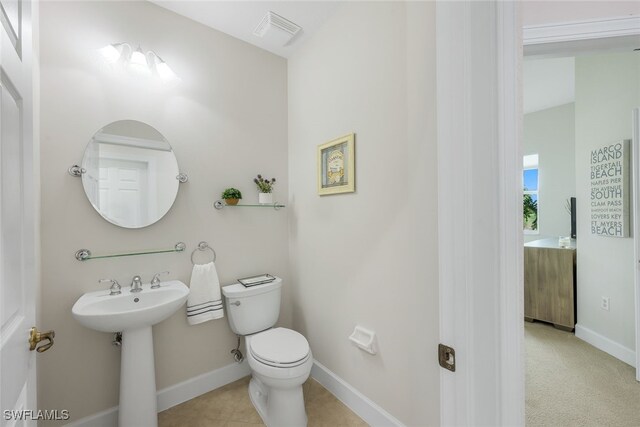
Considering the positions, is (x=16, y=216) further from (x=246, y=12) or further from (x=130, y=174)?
(x=246, y=12)

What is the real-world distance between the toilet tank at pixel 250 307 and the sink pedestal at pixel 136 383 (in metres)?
0.50

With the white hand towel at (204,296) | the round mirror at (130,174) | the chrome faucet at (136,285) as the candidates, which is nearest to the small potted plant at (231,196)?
the round mirror at (130,174)

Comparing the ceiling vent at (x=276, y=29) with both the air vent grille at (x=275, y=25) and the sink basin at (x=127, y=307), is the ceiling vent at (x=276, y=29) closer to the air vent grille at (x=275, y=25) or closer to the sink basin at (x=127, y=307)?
the air vent grille at (x=275, y=25)

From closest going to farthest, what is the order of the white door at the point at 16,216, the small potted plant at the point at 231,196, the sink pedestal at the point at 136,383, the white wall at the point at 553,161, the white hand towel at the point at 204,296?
the white door at the point at 16,216 → the sink pedestal at the point at 136,383 → the white hand towel at the point at 204,296 → the small potted plant at the point at 231,196 → the white wall at the point at 553,161

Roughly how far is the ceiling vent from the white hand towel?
169 centimetres

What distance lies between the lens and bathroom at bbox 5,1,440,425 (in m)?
1.32

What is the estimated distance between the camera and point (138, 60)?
157cm

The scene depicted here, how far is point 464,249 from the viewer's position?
669mm

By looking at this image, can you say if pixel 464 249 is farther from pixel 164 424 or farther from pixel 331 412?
pixel 164 424

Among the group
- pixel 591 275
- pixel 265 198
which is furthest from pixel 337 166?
pixel 591 275

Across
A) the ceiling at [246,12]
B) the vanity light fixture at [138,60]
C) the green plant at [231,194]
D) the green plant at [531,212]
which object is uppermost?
the ceiling at [246,12]

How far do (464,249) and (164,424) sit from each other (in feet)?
6.41

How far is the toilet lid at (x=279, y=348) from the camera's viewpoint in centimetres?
145

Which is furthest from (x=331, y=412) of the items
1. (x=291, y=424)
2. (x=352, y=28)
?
(x=352, y=28)
